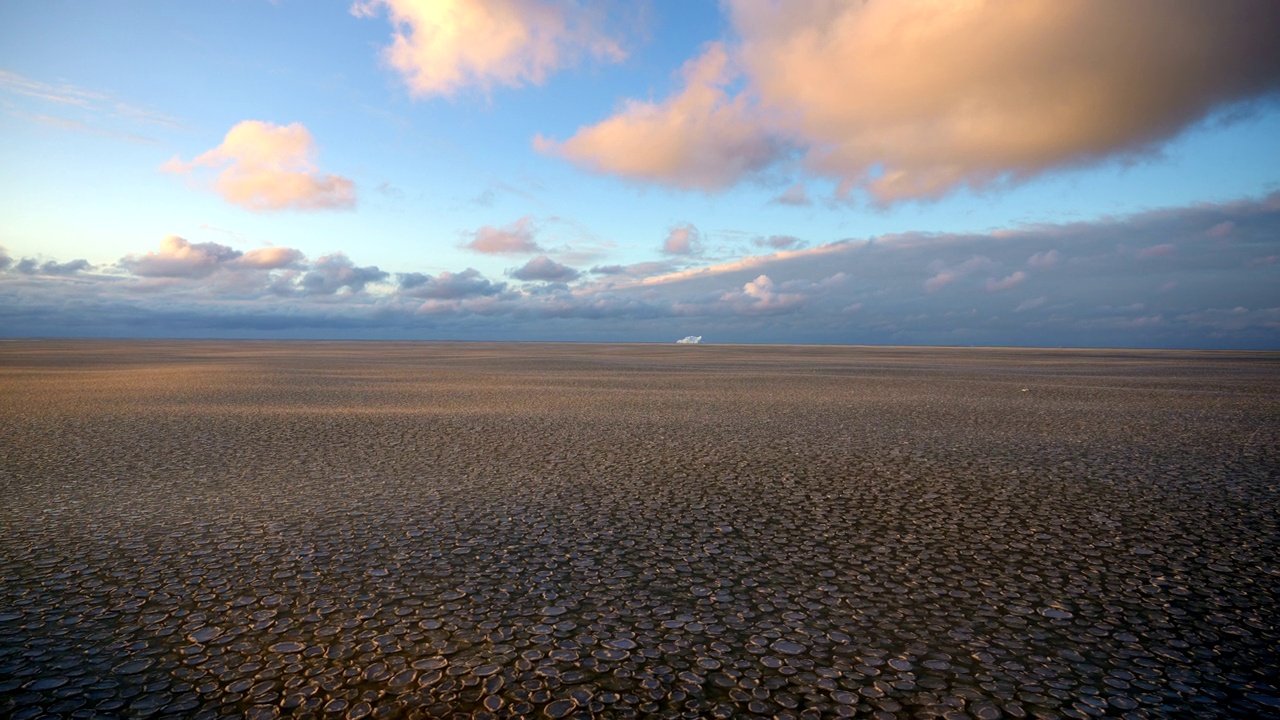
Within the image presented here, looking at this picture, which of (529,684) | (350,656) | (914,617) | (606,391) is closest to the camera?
(529,684)

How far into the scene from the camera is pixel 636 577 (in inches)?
178

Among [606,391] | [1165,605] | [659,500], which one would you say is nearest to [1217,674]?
[1165,605]

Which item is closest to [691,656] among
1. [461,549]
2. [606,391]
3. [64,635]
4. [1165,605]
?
[461,549]

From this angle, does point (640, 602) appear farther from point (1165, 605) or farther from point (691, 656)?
point (1165, 605)

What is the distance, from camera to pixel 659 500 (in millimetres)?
6605

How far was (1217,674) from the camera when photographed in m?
3.30

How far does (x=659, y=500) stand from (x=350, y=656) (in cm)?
359

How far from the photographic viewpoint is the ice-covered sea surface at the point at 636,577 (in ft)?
10.3

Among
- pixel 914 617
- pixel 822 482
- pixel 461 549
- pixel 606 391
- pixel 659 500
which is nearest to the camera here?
pixel 914 617

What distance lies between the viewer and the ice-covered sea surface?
3131mm

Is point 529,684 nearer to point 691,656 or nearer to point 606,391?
point 691,656

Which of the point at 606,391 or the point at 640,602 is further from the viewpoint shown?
the point at 606,391

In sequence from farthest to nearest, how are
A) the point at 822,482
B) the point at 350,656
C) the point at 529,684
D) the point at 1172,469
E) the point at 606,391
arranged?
the point at 606,391
the point at 1172,469
the point at 822,482
the point at 350,656
the point at 529,684

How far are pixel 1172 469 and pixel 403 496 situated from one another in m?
8.91
